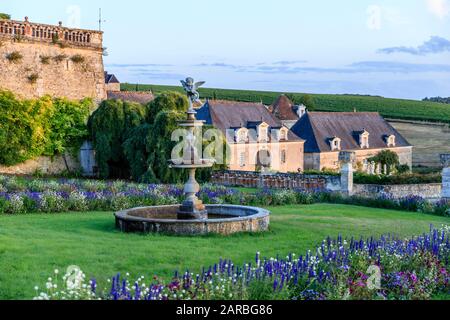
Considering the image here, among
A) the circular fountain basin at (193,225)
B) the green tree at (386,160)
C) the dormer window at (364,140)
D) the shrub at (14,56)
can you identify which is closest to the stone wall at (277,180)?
the shrub at (14,56)

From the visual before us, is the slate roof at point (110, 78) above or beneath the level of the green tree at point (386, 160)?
above

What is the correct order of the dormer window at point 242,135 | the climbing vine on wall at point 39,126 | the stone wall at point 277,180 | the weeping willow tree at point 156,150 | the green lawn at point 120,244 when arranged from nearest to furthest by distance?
the green lawn at point 120,244 → the stone wall at point 277,180 → the weeping willow tree at point 156,150 → the climbing vine on wall at point 39,126 → the dormer window at point 242,135

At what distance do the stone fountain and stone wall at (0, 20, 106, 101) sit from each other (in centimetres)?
2102

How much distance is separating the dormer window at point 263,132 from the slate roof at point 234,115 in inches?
13.4

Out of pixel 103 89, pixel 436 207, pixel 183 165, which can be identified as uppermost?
pixel 103 89

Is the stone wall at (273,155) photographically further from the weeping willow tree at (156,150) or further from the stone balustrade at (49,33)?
the weeping willow tree at (156,150)

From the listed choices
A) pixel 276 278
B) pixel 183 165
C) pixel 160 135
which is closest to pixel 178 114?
pixel 160 135

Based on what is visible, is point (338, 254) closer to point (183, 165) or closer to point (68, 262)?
point (68, 262)

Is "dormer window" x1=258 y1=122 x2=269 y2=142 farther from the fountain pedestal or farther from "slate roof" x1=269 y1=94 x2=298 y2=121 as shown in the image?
the fountain pedestal

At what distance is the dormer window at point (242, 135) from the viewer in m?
44.6

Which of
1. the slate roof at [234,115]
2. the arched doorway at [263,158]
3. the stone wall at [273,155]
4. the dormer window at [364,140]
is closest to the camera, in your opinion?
the stone wall at [273,155]

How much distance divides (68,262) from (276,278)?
352 cm
